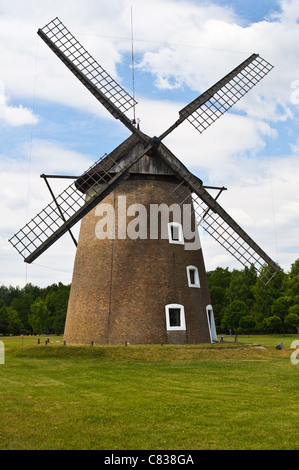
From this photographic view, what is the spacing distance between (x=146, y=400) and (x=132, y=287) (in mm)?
9039

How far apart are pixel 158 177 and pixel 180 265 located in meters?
4.14

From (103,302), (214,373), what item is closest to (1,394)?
(214,373)

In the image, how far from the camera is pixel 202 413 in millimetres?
7930

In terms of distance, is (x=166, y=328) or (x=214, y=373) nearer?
(x=214, y=373)

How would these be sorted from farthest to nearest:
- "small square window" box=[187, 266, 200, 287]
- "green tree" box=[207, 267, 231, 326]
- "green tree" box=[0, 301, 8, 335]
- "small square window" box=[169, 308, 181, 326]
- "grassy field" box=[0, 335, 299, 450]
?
"green tree" box=[0, 301, 8, 335]
"green tree" box=[207, 267, 231, 326]
"small square window" box=[187, 266, 200, 287]
"small square window" box=[169, 308, 181, 326]
"grassy field" box=[0, 335, 299, 450]

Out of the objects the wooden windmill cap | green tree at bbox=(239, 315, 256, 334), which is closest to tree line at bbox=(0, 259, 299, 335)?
green tree at bbox=(239, 315, 256, 334)

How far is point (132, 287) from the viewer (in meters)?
18.0

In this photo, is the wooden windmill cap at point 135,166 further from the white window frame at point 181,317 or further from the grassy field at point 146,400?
the grassy field at point 146,400

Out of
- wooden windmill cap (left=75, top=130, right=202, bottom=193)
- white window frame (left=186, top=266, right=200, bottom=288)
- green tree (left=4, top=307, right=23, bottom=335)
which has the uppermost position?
wooden windmill cap (left=75, top=130, right=202, bottom=193)

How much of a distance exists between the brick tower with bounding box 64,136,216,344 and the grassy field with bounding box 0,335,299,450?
1.60 m

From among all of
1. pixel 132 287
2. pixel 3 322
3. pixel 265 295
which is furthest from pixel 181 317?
pixel 3 322

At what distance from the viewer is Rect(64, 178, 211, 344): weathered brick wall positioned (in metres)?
17.8

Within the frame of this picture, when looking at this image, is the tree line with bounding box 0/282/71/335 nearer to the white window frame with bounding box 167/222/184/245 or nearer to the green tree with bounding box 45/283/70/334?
the green tree with bounding box 45/283/70/334
